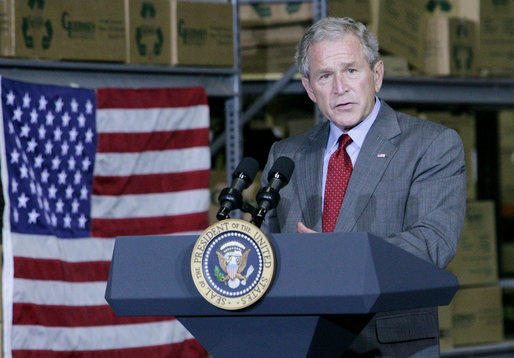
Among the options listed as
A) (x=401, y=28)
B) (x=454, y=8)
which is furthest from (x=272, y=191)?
(x=454, y=8)

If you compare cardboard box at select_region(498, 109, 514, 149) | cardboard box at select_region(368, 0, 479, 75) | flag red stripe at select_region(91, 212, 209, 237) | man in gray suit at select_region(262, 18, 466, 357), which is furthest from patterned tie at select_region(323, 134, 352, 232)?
cardboard box at select_region(498, 109, 514, 149)

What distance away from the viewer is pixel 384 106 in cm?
211

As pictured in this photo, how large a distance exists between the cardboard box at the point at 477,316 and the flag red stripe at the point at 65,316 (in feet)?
6.35

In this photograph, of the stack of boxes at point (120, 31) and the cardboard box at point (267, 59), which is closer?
the stack of boxes at point (120, 31)

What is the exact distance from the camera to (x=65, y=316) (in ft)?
13.5

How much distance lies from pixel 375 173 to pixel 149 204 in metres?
2.62

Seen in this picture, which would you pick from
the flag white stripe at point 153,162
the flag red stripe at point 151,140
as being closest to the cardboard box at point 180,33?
the flag red stripe at point 151,140

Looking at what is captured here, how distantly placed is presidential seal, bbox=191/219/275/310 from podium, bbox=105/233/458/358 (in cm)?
2

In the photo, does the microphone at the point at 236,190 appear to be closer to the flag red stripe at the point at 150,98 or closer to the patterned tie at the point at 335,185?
the patterned tie at the point at 335,185

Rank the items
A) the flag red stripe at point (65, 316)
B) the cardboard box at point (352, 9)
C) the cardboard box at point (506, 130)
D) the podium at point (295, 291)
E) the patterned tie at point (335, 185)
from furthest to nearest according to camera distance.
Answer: the cardboard box at point (506, 130) → the cardboard box at point (352, 9) → the flag red stripe at point (65, 316) → the patterned tie at point (335, 185) → the podium at point (295, 291)

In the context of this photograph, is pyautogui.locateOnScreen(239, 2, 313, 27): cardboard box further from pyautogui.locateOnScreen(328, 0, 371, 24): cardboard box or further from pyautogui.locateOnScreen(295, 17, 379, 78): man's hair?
pyautogui.locateOnScreen(295, 17, 379, 78): man's hair

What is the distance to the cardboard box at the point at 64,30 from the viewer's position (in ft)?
13.3

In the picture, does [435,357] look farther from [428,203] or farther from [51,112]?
[51,112]

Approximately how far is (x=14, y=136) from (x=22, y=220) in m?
0.38
